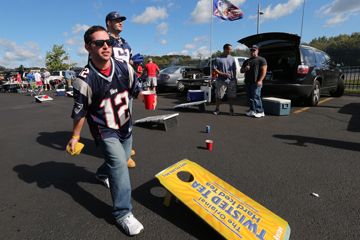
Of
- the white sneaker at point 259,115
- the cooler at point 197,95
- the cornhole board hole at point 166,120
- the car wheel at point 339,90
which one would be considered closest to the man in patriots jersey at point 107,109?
the cornhole board hole at point 166,120

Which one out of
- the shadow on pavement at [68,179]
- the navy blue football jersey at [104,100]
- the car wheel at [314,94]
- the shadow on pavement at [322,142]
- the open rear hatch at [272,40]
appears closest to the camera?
the navy blue football jersey at [104,100]

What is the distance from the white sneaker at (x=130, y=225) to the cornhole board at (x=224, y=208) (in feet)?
1.42

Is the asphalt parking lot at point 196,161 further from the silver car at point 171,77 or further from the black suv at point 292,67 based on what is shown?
the silver car at point 171,77

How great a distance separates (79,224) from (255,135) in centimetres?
400

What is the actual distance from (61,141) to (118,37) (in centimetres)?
289

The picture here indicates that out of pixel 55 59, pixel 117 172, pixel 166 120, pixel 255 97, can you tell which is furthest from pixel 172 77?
pixel 55 59

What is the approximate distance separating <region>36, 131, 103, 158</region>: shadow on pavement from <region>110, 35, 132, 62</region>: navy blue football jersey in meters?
1.76

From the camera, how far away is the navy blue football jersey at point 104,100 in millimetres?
2184

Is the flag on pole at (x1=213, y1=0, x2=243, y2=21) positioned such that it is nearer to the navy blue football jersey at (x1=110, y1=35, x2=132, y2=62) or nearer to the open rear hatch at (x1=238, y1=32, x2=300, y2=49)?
the open rear hatch at (x1=238, y1=32, x2=300, y2=49)

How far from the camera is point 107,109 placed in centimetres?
229

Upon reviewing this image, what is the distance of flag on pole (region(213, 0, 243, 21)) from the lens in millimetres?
10852

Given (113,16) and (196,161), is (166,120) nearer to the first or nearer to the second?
(196,161)

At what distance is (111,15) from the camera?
3.59 metres

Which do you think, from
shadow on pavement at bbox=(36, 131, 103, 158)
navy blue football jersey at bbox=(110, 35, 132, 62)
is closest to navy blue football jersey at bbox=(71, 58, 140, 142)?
navy blue football jersey at bbox=(110, 35, 132, 62)
